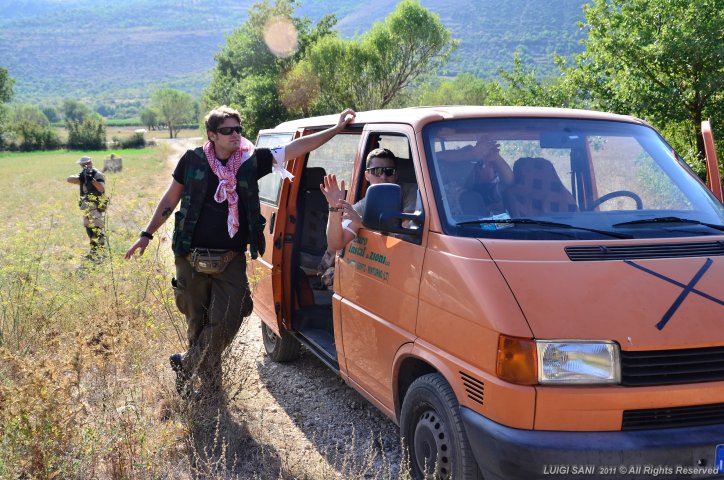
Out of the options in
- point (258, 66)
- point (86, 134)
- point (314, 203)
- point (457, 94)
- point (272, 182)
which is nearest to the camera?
point (272, 182)

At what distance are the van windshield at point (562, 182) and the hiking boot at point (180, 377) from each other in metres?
2.27

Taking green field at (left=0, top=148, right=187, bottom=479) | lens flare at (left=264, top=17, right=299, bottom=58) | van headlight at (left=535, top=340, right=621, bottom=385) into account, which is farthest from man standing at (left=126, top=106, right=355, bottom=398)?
lens flare at (left=264, top=17, right=299, bottom=58)

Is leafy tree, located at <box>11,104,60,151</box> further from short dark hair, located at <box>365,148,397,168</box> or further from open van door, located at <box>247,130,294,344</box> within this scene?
short dark hair, located at <box>365,148,397,168</box>

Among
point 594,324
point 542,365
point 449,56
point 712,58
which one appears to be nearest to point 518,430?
point 542,365

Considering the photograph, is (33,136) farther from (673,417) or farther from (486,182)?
(673,417)

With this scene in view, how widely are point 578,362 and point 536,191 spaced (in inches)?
48.9

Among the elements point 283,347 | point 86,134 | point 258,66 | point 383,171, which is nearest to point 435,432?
point 383,171

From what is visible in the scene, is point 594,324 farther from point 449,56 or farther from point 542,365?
point 449,56

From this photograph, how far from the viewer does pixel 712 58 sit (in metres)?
9.26

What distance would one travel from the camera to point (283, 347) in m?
6.33

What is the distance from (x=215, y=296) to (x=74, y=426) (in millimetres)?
1359

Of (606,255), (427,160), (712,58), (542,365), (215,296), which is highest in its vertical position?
(712,58)

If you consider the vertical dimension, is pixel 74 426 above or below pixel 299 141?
below

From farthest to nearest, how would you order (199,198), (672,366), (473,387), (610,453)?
1. (199,198)
2. (473,387)
3. (672,366)
4. (610,453)
